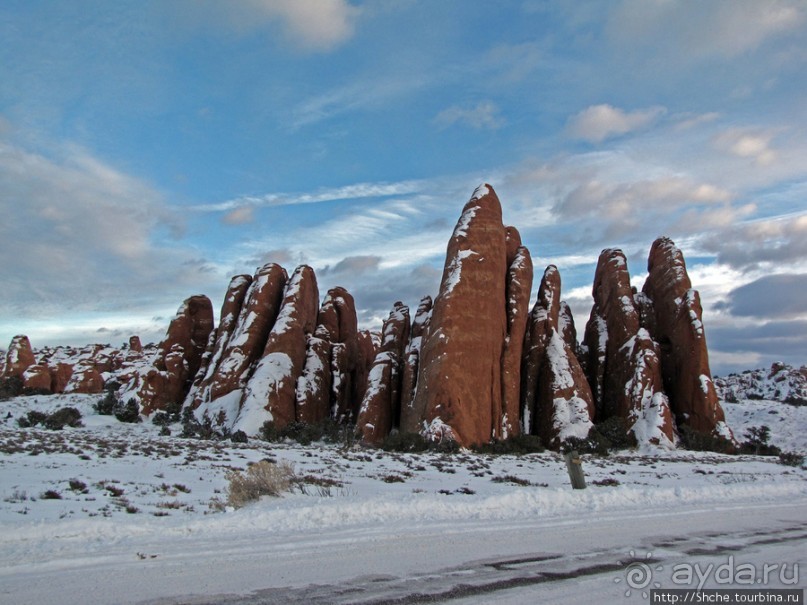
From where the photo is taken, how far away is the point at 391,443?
29.1 meters

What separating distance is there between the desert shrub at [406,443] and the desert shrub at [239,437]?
337 inches

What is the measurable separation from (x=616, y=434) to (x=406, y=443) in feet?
45.5

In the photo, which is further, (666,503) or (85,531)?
(666,503)

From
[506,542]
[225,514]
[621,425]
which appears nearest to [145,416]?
[621,425]

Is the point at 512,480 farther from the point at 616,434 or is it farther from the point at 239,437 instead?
the point at 239,437

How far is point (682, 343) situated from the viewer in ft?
124

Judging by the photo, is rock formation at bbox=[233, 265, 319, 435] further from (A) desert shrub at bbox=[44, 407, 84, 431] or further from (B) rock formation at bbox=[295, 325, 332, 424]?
(A) desert shrub at bbox=[44, 407, 84, 431]

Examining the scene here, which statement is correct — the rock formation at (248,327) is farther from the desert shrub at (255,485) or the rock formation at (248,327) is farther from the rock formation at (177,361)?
the desert shrub at (255,485)

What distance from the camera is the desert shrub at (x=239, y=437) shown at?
31744 millimetres

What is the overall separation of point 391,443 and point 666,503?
61.5ft

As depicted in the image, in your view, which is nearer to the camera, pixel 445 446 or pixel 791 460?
pixel 791 460

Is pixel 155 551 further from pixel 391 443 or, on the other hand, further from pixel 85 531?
pixel 391 443

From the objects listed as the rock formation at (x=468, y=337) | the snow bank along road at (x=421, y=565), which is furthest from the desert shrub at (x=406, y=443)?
the snow bank along road at (x=421, y=565)

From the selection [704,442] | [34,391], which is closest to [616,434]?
[704,442]
